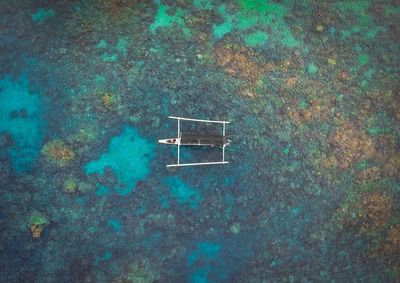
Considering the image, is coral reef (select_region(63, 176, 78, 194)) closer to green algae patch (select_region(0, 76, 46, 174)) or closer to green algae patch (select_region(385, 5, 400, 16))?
green algae patch (select_region(0, 76, 46, 174))

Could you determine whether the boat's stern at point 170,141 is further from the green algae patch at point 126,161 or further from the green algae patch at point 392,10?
the green algae patch at point 392,10

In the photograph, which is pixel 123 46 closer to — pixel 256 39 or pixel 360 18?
pixel 256 39

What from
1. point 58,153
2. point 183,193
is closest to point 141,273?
point 183,193

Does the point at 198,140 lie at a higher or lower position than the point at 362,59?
lower

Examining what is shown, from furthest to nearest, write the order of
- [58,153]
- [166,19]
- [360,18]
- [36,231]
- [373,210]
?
[360,18]
[166,19]
[373,210]
[58,153]
[36,231]

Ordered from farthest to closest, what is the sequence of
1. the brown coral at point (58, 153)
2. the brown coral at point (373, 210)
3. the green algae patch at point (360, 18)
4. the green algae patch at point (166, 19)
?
the green algae patch at point (360, 18) < the green algae patch at point (166, 19) < the brown coral at point (373, 210) < the brown coral at point (58, 153)

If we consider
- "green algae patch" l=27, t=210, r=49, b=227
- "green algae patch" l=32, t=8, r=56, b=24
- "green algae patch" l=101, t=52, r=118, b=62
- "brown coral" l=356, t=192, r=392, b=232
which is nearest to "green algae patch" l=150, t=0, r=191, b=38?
"green algae patch" l=101, t=52, r=118, b=62

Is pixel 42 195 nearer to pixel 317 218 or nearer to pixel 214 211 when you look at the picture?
pixel 214 211

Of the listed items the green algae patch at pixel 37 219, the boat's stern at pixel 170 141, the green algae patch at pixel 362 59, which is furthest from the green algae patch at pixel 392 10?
the green algae patch at pixel 37 219

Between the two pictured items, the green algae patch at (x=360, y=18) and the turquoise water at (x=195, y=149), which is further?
the green algae patch at (x=360, y=18)
